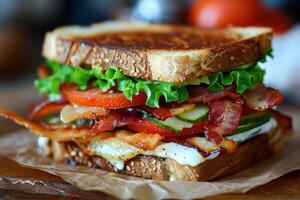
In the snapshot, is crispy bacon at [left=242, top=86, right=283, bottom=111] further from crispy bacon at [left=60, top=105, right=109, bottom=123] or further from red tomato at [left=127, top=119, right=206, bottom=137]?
crispy bacon at [left=60, top=105, right=109, bottom=123]

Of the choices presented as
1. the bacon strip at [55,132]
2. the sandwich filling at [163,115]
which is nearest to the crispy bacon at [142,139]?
the sandwich filling at [163,115]

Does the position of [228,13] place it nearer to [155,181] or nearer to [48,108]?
[48,108]

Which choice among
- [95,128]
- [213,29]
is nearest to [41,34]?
[213,29]

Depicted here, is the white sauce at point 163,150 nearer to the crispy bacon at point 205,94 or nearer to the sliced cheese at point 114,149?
the sliced cheese at point 114,149

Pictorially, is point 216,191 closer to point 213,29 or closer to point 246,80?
point 246,80

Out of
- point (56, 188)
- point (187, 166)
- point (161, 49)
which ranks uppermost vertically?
point (161, 49)

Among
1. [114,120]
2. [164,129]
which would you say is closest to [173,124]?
[164,129]

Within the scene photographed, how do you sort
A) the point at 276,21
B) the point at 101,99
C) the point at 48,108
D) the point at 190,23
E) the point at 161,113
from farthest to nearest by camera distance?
the point at 190,23
the point at 276,21
the point at 48,108
the point at 101,99
the point at 161,113

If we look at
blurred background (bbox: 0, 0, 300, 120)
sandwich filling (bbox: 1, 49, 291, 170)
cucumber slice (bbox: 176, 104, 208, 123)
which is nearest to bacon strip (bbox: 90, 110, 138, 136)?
sandwich filling (bbox: 1, 49, 291, 170)
